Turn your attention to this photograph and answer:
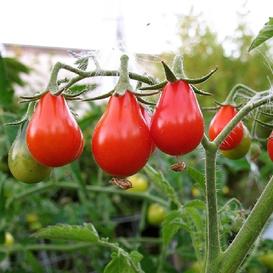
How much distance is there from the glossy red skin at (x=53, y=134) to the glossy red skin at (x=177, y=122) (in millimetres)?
86

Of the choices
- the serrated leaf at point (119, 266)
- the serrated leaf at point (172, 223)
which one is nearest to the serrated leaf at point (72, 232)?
the serrated leaf at point (119, 266)

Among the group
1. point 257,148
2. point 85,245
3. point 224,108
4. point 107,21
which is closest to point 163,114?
point 224,108

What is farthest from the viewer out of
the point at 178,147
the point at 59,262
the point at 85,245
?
the point at 59,262

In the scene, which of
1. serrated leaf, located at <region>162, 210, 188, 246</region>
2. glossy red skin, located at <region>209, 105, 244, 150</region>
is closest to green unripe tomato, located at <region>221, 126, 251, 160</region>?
glossy red skin, located at <region>209, 105, 244, 150</region>

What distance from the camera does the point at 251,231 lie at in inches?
27.4

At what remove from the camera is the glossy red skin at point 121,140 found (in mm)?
590

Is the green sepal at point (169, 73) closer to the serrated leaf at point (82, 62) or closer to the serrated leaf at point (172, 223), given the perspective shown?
the serrated leaf at point (82, 62)

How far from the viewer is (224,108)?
0.83m

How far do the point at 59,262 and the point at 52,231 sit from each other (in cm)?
121

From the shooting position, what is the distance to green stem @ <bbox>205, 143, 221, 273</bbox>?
697mm

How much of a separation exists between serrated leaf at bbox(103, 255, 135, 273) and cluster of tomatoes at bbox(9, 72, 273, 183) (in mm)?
213

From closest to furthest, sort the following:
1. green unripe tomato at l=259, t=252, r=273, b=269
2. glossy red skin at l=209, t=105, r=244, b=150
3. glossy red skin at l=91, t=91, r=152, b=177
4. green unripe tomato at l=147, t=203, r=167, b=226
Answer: glossy red skin at l=91, t=91, r=152, b=177 → glossy red skin at l=209, t=105, r=244, b=150 → green unripe tomato at l=259, t=252, r=273, b=269 → green unripe tomato at l=147, t=203, r=167, b=226

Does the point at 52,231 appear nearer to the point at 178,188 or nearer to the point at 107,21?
the point at 178,188

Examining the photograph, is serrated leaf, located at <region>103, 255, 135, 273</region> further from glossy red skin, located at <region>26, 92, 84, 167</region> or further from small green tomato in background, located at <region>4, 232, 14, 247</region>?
small green tomato in background, located at <region>4, 232, 14, 247</region>
